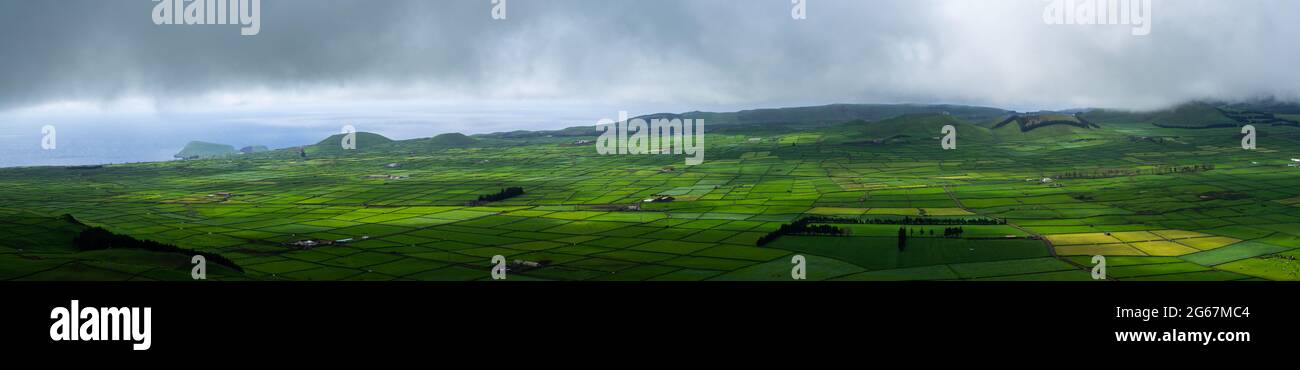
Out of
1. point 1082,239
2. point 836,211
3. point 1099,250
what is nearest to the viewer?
point 1099,250

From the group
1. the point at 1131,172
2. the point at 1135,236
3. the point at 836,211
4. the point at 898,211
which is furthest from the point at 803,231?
the point at 1131,172

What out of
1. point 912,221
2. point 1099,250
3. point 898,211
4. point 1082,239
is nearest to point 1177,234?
point 1082,239

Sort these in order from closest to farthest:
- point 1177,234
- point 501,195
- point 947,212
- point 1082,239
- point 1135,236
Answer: point 1082,239
point 1135,236
point 1177,234
point 947,212
point 501,195

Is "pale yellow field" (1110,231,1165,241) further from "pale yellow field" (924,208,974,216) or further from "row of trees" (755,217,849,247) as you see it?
"row of trees" (755,217,849,247)

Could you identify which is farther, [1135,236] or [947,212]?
[947,212]

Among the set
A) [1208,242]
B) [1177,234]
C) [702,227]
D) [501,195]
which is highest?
[501,195]

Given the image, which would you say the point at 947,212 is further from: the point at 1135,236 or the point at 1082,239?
the point at 1135,236

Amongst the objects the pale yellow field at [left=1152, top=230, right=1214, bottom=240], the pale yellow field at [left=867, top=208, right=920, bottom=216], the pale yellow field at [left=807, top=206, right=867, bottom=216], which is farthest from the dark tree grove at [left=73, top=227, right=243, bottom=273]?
the pale yellow field at [left=1152, top=230, right=1214, bottom=240]

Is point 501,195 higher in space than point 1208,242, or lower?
higher

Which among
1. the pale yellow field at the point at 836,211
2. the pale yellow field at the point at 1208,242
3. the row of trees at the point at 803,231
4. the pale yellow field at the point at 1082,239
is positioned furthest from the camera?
the pale yellow field at the point at 836,211

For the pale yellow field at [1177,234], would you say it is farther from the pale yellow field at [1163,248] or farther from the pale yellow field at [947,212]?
the pale yellow field at [947,212]

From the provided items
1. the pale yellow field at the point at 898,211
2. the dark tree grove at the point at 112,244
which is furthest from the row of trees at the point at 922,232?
the dark tree grove at the point at 112,244
